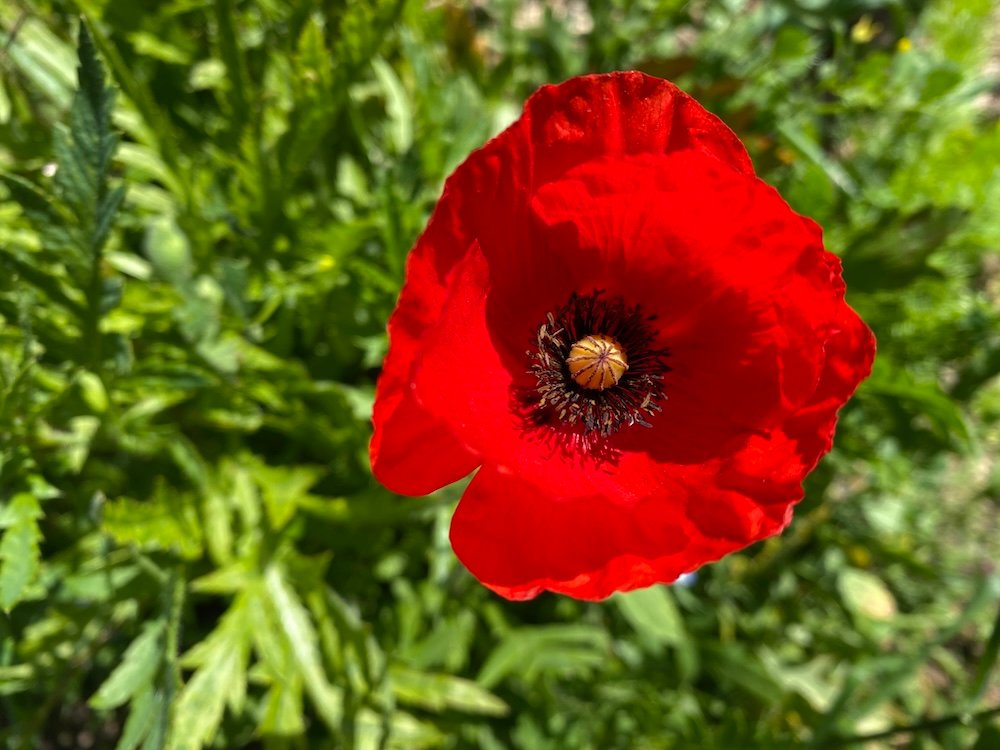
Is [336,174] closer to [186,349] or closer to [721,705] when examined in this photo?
[186,349]

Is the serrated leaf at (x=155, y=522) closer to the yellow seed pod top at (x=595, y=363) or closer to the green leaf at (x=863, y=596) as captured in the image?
the yellow seed pod top at (x=595, y=363)

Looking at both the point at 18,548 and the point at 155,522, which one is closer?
the point at 18,548

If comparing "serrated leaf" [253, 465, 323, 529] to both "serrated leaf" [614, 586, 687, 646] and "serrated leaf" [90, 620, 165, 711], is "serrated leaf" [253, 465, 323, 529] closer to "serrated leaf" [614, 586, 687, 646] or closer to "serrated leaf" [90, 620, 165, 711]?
"serrated leaf" [90, 620, 165, 711]

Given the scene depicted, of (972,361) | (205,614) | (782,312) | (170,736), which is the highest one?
(782,312)

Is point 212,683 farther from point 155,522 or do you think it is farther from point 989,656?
point 989,656

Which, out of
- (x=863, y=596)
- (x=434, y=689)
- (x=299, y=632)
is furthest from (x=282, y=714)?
(x=863, y=596)

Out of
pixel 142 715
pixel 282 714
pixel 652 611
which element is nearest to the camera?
pixel 142 715

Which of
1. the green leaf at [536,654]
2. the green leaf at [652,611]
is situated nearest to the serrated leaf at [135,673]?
the green leaf at [536,654]

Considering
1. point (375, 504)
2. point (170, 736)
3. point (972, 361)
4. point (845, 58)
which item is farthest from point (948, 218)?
point (170, 736)
